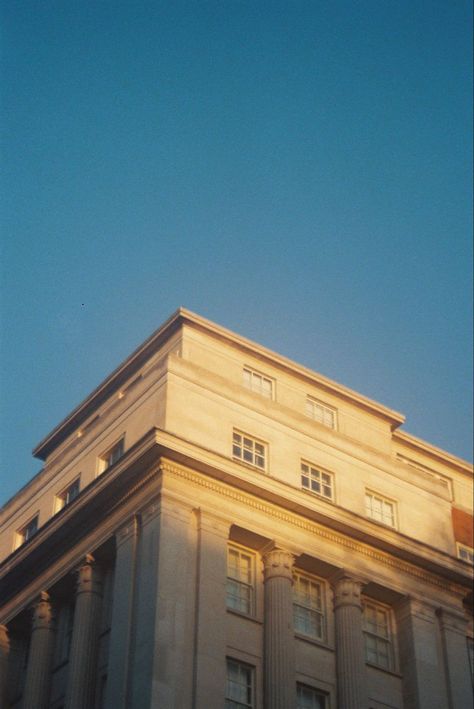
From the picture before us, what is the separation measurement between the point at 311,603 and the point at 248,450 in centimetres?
656

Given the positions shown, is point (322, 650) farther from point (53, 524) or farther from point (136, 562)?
point (53, 524)

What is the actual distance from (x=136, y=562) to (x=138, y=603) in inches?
78.9

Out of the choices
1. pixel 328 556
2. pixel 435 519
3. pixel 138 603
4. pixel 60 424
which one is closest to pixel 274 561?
pixel 328 556

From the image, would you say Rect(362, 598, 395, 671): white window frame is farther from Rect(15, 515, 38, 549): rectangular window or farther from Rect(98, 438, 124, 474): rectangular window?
Rect(15, 515, 38, 549): rectangular window

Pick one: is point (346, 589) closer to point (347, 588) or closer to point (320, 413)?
point (347, 588)

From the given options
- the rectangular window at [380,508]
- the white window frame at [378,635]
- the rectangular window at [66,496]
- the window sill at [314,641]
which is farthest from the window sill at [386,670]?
the rectangular window at [66,496]

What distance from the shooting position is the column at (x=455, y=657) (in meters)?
49.8

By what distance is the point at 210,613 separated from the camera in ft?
144

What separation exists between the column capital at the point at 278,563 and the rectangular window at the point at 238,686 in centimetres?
395

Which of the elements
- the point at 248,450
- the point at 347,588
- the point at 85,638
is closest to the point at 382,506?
the point at 347,588

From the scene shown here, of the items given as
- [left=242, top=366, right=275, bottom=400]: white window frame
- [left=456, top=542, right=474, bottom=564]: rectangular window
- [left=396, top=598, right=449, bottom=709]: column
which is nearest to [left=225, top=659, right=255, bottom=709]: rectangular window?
[left=396, top=598, right=449, bottom=709]: column

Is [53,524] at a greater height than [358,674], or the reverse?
[53,524]

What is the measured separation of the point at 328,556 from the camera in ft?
163

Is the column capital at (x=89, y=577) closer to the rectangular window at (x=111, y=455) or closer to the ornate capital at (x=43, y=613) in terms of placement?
the ornate capital at (x=43, y=613)
